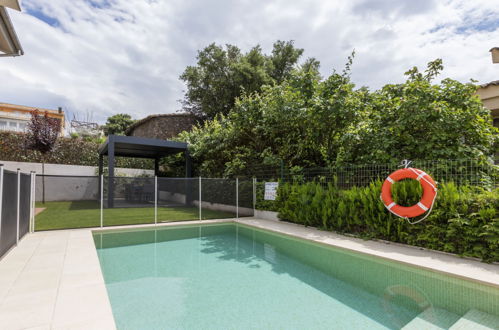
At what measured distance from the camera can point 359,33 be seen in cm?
812

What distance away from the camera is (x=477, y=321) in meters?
2.45

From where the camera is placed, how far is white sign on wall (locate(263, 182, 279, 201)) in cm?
847

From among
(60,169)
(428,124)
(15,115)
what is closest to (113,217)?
(60,169)

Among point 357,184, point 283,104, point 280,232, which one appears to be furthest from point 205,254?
point 283,104

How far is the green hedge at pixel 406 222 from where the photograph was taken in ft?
13.3

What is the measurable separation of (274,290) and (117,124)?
36.9 m

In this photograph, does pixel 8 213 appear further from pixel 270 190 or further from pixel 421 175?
pixel 421 175

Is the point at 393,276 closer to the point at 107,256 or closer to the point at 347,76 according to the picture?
the point at 107,256

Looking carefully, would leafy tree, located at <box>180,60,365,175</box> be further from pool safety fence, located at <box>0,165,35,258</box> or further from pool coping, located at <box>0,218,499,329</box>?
pool safety fence, located at <box>0,165,35,258</box>

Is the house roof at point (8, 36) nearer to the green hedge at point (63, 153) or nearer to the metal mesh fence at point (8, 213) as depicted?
the metal mesh fence at point (8, 213)

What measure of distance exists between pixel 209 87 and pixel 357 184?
15.8m

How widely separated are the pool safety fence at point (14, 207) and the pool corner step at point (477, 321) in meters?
5.69

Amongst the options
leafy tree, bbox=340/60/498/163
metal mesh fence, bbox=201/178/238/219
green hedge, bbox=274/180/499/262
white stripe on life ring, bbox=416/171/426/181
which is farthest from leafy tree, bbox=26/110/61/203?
white stripe on life ring, bbox=416/171/426/181

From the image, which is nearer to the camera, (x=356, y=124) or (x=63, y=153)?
(x=356, y=124)
